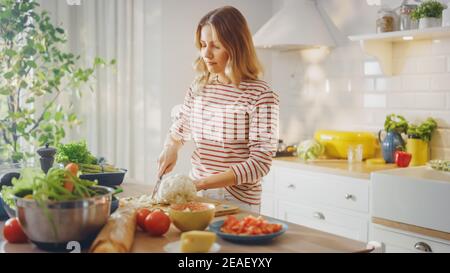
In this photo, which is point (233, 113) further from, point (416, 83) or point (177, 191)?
point (416, 83)

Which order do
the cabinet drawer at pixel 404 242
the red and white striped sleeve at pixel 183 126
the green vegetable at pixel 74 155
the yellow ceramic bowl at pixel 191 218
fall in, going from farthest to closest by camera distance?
1. the cabinet drawer at pixel 404 242
2. the red and white striped sleeve at pixel 183 126
3. the green vegetable at pixel 74 155
4. the yellow ceramic bowl at pixel 191 218

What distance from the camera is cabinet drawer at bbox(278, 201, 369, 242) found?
331 centimetres

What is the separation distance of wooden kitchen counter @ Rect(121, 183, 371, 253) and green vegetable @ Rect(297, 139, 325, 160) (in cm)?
213

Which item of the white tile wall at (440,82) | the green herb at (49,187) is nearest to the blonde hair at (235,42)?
the green herb at (49,187)

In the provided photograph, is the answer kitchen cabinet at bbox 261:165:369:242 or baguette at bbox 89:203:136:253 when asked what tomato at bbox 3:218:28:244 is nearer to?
baguette at bbox 89:203:136:253

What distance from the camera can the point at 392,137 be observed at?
11.9 ft

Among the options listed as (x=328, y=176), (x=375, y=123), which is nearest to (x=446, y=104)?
(x=375, y=123)

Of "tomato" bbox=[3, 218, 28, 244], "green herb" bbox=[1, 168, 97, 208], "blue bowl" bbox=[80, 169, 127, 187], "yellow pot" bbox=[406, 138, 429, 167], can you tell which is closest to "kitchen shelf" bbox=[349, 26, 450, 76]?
"yellow pot" bbox=[406, 138, 429, 167]

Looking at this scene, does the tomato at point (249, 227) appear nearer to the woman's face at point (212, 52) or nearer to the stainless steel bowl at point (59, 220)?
the stainless steel bowl at point (59, 220)

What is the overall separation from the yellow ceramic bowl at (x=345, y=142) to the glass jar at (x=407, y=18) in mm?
774

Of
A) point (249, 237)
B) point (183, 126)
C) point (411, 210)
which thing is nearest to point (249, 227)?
point (249, 237)

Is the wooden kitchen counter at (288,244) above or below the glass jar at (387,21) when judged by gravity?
below

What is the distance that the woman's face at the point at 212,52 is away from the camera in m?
2.44

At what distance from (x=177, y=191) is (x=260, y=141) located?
46 centimetres
